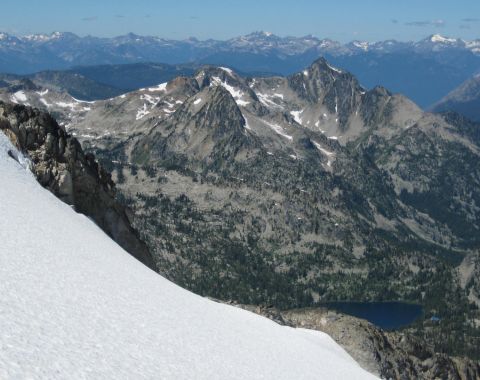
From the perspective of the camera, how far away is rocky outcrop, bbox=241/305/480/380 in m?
64.2

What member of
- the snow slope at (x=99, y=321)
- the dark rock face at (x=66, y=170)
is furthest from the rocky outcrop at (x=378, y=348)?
the dark rock face at (x=66, y=170)

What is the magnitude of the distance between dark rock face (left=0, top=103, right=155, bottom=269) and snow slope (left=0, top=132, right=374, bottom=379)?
6.31m

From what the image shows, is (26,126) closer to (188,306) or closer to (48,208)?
(48,208)

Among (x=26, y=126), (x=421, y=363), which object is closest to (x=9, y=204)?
(x=26, y=126)

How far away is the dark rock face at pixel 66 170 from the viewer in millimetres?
55875

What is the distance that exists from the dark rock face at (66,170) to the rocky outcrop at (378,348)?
18.6 meters

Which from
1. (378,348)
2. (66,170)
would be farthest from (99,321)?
(378,348)

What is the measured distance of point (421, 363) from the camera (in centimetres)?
7669

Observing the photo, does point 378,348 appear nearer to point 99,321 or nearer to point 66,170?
point 66,170

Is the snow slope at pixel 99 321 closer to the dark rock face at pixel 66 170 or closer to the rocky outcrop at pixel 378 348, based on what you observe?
the dark rock face at pixel 66 170

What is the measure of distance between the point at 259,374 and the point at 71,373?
13.2 metres

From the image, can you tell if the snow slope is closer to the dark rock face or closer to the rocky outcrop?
the dark rock face

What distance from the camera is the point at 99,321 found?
2567 cm

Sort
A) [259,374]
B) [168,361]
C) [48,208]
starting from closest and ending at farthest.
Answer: [168,361] → [259,374] → [48,208]
